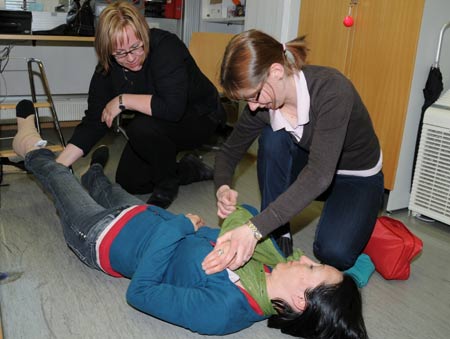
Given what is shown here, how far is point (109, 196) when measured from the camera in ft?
6.23

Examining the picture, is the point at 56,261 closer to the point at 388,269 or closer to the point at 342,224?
the point at 342,224

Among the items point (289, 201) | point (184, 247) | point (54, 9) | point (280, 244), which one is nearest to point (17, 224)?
Result: point (184, 247)

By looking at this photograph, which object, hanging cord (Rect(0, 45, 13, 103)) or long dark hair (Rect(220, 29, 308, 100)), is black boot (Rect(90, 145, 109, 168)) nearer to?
long dark hair (Rect(220, 29, 308, 100))

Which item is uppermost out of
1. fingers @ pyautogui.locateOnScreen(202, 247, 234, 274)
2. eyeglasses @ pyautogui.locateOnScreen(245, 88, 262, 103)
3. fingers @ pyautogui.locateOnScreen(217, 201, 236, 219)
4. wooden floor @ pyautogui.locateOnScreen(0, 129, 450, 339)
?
eyeglasses @ pyautogui.locateOnScreen(245, 88, 262, 103)

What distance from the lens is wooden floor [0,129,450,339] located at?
55.0 inches

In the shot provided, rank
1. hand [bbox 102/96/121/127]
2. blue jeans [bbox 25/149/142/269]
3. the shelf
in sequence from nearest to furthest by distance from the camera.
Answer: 1. blue jeans [bbox 25/149/142/269]
2. hand [bbox 102/96/121/127]
3. the shelf

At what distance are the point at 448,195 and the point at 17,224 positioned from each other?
205 cm

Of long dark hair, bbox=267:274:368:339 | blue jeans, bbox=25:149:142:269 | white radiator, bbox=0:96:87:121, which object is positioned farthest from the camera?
white radiator, bbox=0:96:87:121

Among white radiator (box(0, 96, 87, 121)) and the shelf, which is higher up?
the shelf

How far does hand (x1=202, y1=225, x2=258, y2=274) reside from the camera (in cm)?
125

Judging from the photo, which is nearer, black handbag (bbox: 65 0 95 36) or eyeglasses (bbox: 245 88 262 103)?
eyeglasses (bbox: 245 88 262 103)

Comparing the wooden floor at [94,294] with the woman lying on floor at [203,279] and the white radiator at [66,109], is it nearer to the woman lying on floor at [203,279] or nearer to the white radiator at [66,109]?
the woman lying on floor at [203,279]

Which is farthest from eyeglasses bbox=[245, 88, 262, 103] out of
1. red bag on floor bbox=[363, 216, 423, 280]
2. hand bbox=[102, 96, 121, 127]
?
hand bbox=[102, 96, 121, 127]

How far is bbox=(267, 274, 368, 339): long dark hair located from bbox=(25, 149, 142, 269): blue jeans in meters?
0.72
